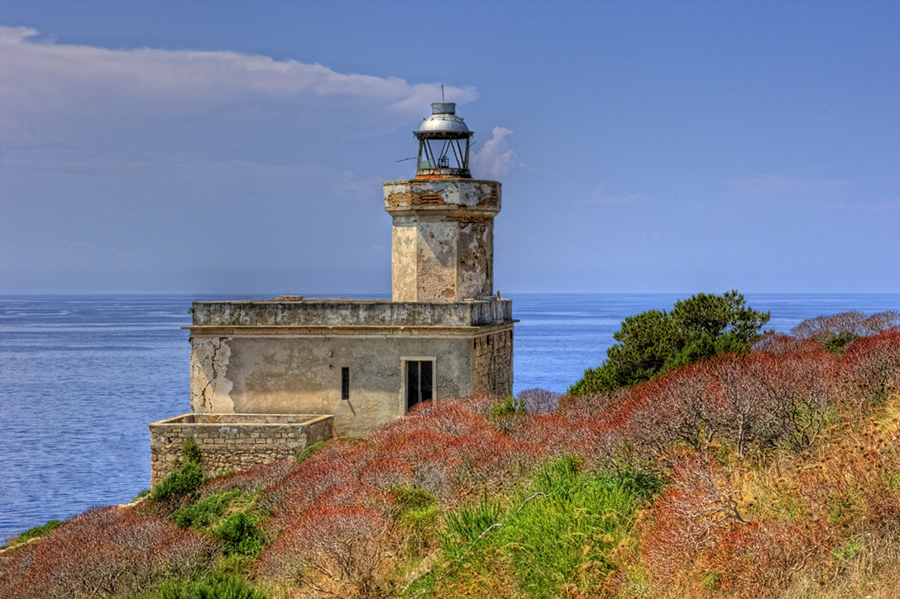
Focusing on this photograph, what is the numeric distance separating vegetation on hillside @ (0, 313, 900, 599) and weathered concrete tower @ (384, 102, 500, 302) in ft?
18.6

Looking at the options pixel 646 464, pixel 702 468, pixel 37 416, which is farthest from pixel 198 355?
pixel 37 416

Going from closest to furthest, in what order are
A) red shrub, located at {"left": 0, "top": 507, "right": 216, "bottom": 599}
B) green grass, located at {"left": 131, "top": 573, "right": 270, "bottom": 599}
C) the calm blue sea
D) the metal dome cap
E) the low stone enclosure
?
green grass, located at {"left": 131, "top": 573, "right": 270, "bottom": 599}
red shrub, located at {"left": 0, "top": 507, "right": 216, "bottom": 599}
the low stone enclosure
the metal dome cap
the calm blue sea

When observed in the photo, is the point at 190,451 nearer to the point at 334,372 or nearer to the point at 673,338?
the point at 334,372

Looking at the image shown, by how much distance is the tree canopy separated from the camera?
52.4 ft

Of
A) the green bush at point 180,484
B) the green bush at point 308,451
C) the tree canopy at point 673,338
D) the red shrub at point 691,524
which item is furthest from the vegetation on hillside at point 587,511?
the green bush at point 308,451

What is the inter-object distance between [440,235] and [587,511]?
1255cm

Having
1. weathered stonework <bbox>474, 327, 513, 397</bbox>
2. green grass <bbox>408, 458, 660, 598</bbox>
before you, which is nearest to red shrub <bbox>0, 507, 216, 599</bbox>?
green grass <bbox>408, 458, 660, 598</bbox>

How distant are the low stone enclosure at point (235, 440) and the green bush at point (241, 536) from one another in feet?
16.7

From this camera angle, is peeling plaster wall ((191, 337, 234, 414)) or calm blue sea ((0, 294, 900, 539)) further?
calm blue sea ((0, 294, 900, 539))

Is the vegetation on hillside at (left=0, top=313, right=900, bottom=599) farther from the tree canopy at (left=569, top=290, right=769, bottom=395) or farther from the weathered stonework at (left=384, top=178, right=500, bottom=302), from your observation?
the weathered stonework at (left=384, top=178, right=500, bottom=302)

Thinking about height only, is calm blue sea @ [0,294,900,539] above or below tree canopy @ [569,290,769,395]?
below

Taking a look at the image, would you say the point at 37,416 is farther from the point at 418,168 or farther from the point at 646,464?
the point at 646,464

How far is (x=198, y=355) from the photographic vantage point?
65.1 feet

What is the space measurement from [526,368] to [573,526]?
60.7 m
